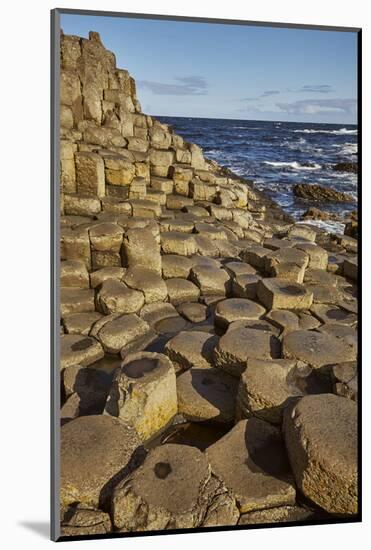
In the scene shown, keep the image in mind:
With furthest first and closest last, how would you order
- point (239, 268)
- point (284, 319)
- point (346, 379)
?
point (239, 268)
point (284, 319)
point (346, 379)

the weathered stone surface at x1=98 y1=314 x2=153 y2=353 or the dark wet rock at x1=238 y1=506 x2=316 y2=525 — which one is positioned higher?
the weathered stone surface at x1=98 y1=314 x2=153 y2=353

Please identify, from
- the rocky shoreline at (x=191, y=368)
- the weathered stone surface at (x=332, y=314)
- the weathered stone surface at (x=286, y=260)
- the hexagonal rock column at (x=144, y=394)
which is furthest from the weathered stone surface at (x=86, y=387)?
the weathered stone surface at (x=286, y=260)

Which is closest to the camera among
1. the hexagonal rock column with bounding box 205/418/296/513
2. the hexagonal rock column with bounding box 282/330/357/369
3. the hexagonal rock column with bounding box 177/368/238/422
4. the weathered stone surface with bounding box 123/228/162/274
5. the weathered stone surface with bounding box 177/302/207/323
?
the hexagonal rock column with bounding box 205/418/296/513

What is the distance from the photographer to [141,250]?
6.39m

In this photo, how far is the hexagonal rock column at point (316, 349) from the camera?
412 cm

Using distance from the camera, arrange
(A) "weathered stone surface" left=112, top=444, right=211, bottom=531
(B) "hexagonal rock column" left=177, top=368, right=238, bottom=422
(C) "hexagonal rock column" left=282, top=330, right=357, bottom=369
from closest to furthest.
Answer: (A) "weathered stone surface" left=112, top=444, right=211, bottom=531
(B) "hexagonal rock column" left=177, top=368, right=238, bottom=422
(C) "hexagonal rock column" left=282, top=330, right=357, bottom=369

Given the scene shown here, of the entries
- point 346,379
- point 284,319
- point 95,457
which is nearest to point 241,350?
point 346,379

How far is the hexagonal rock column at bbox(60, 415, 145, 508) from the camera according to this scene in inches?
117

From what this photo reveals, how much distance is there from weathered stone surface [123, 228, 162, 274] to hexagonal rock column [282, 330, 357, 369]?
2.62 meters

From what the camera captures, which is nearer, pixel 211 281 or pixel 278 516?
pixel 278 516

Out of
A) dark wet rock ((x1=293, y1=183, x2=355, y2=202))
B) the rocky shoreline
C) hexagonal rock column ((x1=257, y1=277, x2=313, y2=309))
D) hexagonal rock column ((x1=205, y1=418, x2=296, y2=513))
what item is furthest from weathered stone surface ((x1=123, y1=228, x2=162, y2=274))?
hexagonal rock column ((x1=205, y1=418, x2=296, y2=513))

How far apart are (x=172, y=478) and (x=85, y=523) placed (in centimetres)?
63

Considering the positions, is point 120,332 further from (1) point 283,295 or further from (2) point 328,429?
(2) point 328,429

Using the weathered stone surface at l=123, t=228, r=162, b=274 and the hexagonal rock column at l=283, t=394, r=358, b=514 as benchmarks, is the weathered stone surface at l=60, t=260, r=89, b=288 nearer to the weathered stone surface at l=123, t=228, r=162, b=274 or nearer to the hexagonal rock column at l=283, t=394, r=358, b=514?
the weathered stone surface at l=123, t=228, r=162, b=274
